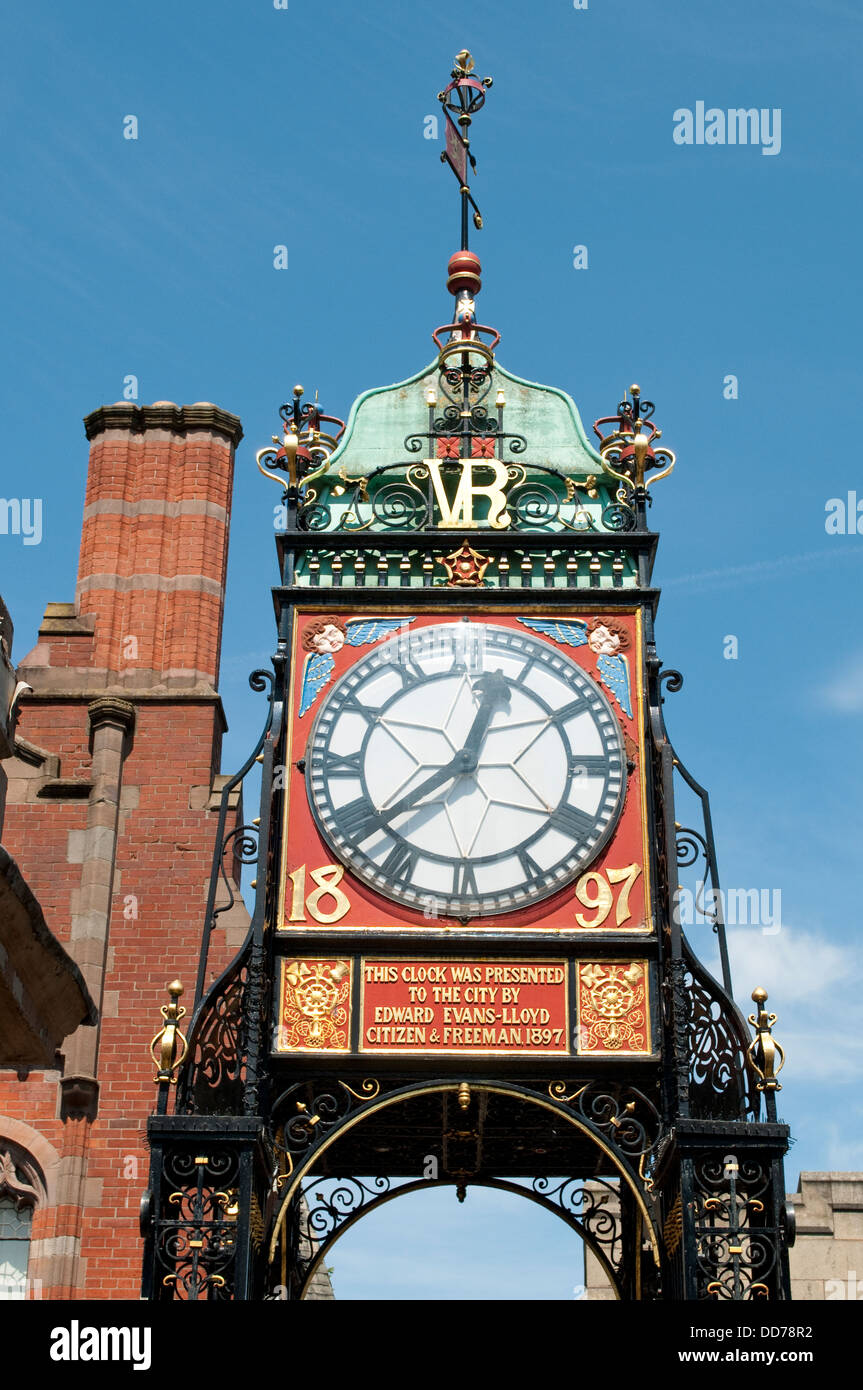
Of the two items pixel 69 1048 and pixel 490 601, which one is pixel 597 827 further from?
pixel 69 1048

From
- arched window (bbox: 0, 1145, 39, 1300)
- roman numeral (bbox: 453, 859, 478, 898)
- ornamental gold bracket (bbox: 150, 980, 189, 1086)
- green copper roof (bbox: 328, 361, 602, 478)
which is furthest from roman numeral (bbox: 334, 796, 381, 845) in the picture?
arched window (bbox: 0, 1145, 39, 1300)

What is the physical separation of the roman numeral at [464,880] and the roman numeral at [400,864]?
0.24m

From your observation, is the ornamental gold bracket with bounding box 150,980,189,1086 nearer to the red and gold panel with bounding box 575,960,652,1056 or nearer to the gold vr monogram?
the red and gold panel with bounding box 575,960,652,1056

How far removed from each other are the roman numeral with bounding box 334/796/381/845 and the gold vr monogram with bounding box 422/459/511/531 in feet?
6.21

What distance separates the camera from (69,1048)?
15289 mm

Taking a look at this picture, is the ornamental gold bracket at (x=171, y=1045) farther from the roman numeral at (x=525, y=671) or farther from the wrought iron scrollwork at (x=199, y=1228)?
the roman numeral at (x=525, y=671)

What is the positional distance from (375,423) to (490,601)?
1605mm

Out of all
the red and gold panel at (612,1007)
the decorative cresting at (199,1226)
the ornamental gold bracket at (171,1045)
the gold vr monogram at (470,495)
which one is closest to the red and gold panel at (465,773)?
the red and gold panel at (612,1007)

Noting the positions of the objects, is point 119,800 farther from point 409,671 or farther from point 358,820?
point 358,820

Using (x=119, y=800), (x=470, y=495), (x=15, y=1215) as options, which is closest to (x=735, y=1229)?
(x=470, y=495)

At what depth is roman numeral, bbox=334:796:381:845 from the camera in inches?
447

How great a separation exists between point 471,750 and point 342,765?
75cm

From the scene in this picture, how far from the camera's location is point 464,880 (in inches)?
442
